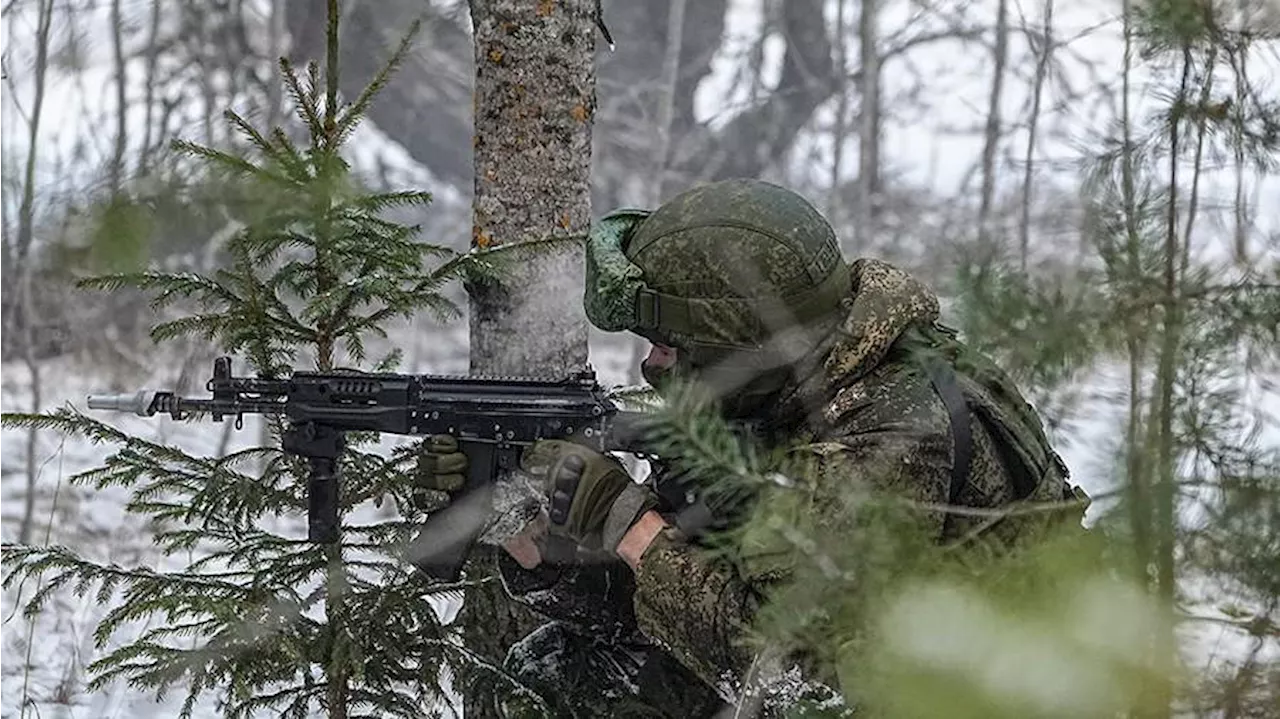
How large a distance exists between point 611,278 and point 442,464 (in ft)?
1.89

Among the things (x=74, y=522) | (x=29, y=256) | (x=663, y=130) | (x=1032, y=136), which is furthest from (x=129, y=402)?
(x=663, y=130)

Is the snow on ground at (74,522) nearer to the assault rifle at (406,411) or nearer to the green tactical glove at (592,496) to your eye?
the assault rifle at (406,411)

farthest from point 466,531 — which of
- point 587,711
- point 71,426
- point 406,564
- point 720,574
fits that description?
point 71,426

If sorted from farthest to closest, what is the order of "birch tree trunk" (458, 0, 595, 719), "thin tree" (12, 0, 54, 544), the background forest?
"thin tree" (12, 0, 54, 544) → "birch tree trunk" (458, 0, 595, 719) → the background forest

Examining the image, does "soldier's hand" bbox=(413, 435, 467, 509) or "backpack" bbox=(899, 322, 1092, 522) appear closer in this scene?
"backpack" bbox=(899, 322, 1092, 522)

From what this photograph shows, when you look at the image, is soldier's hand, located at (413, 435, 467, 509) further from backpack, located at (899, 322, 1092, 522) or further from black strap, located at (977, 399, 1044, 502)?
black strap, located at (977, 399, 1044, 502)

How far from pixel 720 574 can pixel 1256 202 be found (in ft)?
4.32

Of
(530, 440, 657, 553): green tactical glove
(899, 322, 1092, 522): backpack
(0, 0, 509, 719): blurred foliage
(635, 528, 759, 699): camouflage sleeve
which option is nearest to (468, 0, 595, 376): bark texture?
(0, 0, 509, 719): blurred foliage

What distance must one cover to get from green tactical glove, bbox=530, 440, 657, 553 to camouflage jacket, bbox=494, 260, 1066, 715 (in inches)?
3.6

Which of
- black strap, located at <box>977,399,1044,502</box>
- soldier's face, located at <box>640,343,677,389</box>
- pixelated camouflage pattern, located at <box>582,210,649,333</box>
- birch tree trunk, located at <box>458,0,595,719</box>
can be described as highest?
birch tree trunk, located at <box>458,0,595,719</box>

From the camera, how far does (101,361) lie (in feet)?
32.3

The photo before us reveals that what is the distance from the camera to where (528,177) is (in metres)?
3.52

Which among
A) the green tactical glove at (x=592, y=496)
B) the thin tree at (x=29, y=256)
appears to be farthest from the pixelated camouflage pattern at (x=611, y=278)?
the thin tree at (x=29, y=256)

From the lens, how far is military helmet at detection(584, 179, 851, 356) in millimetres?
2768
